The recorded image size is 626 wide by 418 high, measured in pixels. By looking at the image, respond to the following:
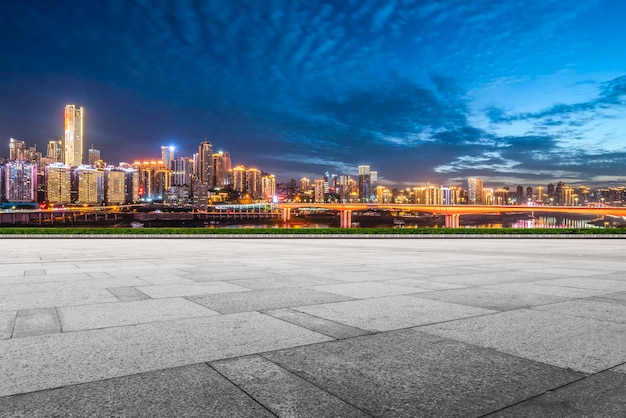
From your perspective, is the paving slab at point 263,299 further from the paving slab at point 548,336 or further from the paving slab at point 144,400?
the paving slab at point 144,400

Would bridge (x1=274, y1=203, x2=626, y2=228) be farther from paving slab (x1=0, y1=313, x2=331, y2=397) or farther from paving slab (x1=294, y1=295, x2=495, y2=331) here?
paving slab (x1=0, y1=313, x2=331, y2=397)

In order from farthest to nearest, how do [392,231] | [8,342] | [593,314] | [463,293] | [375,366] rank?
[392,231] → [463,293] → [593,314] → [8,342] → [375,366]

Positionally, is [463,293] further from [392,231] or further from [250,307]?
[392,231]

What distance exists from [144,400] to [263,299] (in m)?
4.43

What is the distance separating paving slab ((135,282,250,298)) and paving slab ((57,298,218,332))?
2.65ft

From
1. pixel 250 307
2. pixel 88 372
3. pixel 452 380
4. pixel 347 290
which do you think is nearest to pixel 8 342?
pixel 88 372

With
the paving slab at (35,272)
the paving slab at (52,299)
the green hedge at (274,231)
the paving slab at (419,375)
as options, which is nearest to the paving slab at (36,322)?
the paving slab at (52,299)

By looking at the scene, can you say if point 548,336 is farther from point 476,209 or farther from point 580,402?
point 476,209

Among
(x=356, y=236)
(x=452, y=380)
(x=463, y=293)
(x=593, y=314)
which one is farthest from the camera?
(x=356, y=236)

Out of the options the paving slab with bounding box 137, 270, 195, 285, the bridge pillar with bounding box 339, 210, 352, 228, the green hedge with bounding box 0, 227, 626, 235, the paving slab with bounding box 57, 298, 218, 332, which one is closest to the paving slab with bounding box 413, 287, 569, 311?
the paving slab with bounding box 57, 298, 218, 332

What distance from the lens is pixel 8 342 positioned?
17.2 ft

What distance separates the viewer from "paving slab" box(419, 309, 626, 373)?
467 cm

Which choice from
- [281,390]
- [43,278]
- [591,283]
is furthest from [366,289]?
[43,278]

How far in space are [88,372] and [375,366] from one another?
8.68ft
